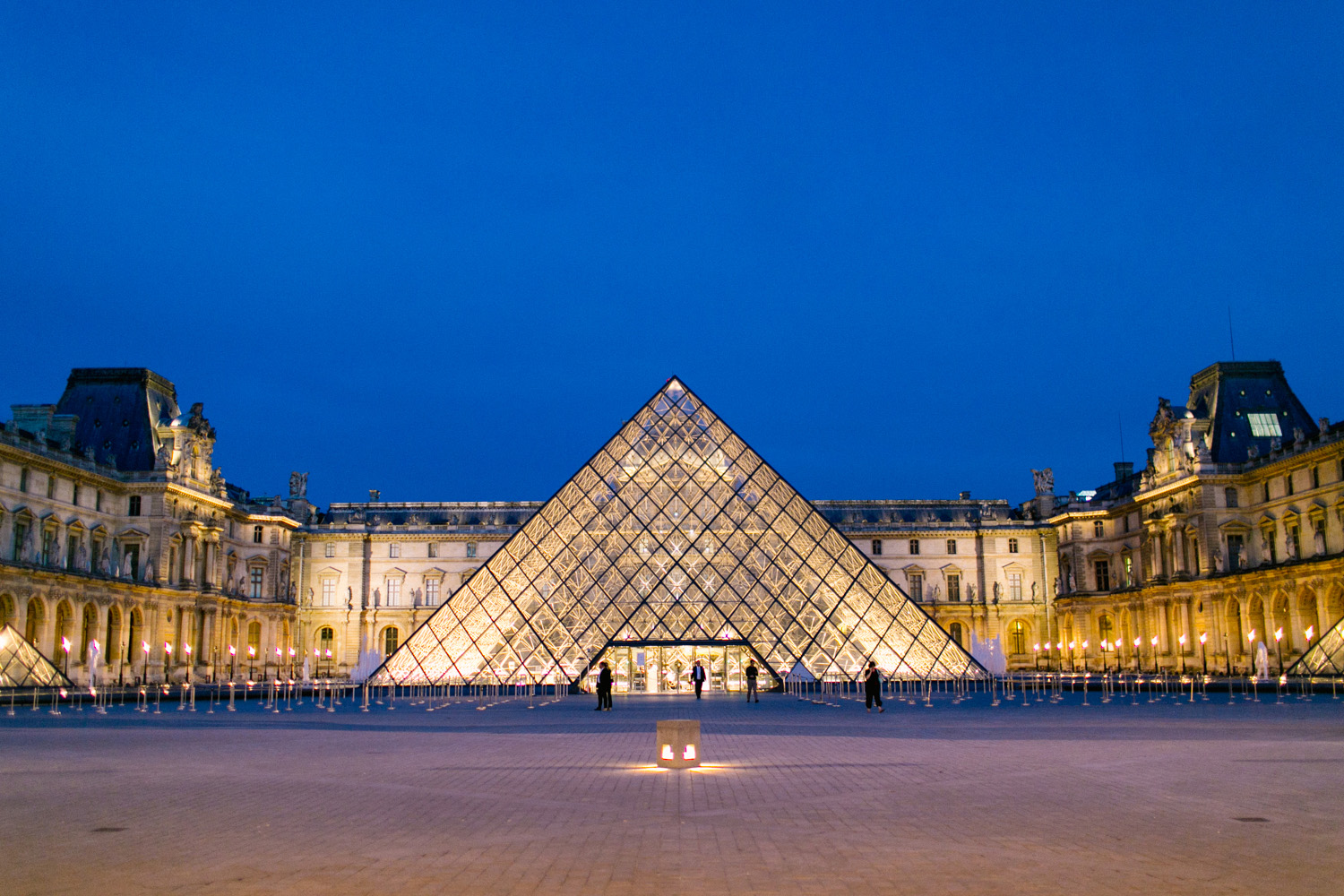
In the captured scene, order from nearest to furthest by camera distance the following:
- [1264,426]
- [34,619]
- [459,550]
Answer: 1. [34,619]
2. [1264,426]
3. [459,550]

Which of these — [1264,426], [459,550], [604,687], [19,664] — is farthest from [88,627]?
[1264,426]

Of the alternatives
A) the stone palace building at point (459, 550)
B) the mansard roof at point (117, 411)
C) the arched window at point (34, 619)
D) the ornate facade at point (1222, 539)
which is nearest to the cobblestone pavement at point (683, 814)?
the arched window at point (34, 619)

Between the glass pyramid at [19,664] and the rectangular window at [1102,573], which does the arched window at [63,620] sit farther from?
the rectangular window at [1102,573]

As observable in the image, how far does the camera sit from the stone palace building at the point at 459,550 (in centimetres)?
3431

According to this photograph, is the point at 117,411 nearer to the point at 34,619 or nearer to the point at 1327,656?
the point at 34,619

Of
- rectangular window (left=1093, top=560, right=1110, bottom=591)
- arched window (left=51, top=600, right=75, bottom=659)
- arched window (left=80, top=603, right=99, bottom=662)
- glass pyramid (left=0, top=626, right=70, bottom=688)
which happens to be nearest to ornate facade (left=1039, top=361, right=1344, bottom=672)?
rectangular window (left=1093, top=560, right=1110, bottom=591)

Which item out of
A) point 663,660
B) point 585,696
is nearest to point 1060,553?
point 663,660

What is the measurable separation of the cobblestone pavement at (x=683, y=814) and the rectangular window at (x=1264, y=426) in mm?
29605

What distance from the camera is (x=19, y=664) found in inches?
1096

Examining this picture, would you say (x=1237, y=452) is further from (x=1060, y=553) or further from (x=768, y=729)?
A: (x=768, y=729)

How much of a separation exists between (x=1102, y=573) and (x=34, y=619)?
40.8m

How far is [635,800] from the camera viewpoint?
318 inches

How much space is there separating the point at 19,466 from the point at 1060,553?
41.0 metres

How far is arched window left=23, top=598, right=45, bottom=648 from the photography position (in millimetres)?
32750
